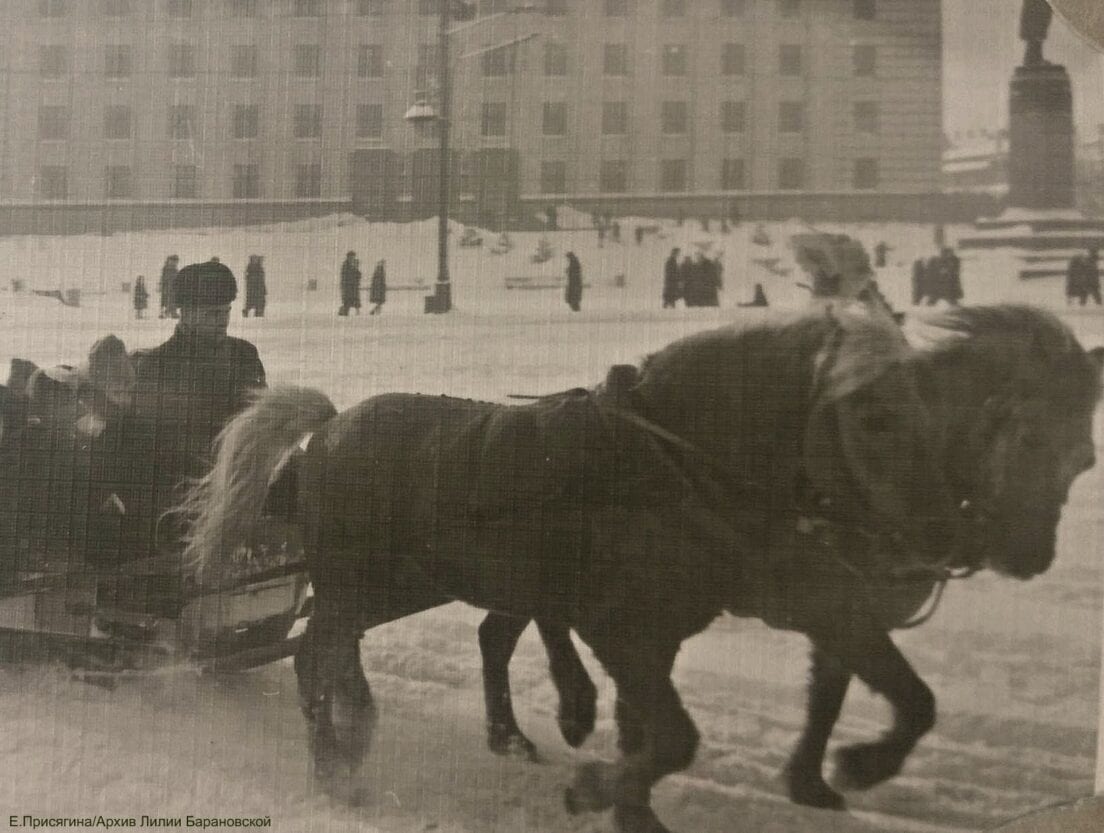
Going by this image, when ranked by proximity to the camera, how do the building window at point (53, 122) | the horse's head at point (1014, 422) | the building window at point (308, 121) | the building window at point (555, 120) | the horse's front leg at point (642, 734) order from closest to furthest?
the horse's head at point (1014, 422) < the horse's front leg at point (642, 734) < the building window at point (555, 120) < the building window at point (308, 121) < the building window at point (53, 122)

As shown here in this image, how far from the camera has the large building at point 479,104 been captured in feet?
4.44

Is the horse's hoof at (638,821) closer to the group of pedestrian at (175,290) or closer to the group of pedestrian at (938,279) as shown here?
the group of pedestrian at (938,279)

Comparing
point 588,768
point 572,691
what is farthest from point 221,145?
point 588,768

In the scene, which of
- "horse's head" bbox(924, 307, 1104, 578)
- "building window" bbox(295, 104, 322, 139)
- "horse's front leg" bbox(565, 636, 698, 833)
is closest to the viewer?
"horse's head" bbox(924, 307, 1104, 578)

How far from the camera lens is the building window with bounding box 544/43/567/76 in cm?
145

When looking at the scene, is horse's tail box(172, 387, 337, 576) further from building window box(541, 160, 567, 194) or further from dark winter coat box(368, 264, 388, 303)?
building window box(541, 160, 567, 194)

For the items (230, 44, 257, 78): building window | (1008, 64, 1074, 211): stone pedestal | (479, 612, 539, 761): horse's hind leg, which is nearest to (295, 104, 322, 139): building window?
(230, 44, 257, 78): building window

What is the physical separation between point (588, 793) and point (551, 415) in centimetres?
57

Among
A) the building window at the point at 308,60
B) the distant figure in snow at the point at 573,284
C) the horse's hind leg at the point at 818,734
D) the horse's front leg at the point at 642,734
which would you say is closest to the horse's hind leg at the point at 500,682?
the horse's front leg at the point at 642,734

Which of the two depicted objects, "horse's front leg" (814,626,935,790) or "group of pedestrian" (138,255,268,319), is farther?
"group of pedestrian" (138,255,268,319)

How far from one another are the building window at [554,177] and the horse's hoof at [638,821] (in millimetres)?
946

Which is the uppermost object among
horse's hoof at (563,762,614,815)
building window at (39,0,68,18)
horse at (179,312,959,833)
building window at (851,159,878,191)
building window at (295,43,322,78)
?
building window at (39,0,68,18)

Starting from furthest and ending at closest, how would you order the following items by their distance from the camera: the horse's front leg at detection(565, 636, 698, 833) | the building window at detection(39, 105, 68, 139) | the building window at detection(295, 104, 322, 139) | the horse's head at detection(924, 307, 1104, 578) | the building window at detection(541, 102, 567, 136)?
the building window at detection(39, 105, 68, 139), the building window at detection(295, 104, 322, 139), the building window at detection(541, 102, 567, 136), the horse's front leg at detection(565, 636, 698, 833), the horse's head at detection(924, 307, 1104, 578)

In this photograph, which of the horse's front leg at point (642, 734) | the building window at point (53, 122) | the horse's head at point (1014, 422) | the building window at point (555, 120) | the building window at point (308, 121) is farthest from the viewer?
the building window at point (53, 122)
